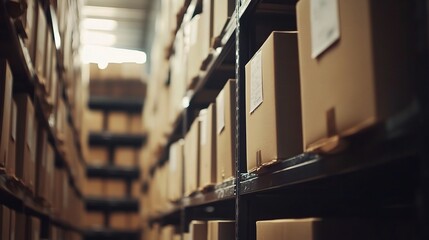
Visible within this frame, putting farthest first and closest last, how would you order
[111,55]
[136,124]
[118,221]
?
[111,55]
[136,124]
[118,221]

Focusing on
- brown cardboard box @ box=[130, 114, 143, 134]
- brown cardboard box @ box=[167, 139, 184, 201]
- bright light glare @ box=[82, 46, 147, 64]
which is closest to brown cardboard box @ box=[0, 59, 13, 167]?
brown cardboard box @ box=[167, 139, 184, 201]

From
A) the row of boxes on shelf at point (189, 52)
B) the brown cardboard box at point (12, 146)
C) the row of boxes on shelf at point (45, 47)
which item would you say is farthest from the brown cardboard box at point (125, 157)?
the brown cardboard box at point (12, 146)

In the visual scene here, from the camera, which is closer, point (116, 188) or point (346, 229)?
point (346, 229)

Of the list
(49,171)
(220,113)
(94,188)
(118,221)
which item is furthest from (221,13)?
(94,188)

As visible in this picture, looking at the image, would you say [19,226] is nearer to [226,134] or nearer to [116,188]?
[226,134]

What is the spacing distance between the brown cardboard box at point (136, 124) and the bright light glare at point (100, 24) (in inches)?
48.8


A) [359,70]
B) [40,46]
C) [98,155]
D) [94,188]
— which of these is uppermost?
[98,155]

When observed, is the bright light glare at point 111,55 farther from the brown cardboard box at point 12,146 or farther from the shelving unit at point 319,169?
the brown cardboard box at point 12,146

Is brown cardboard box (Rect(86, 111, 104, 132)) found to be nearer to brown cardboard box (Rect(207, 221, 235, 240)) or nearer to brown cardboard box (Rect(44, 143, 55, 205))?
brown cardboard box (Rect(44, 143, 55, 205))

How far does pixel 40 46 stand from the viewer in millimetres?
2391

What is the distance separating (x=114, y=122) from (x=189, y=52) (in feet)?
A: 14.1

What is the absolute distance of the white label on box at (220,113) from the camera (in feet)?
6.63

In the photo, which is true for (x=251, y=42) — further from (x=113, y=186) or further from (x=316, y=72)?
(x=113, y=186)

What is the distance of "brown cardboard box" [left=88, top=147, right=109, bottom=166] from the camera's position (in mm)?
6879
